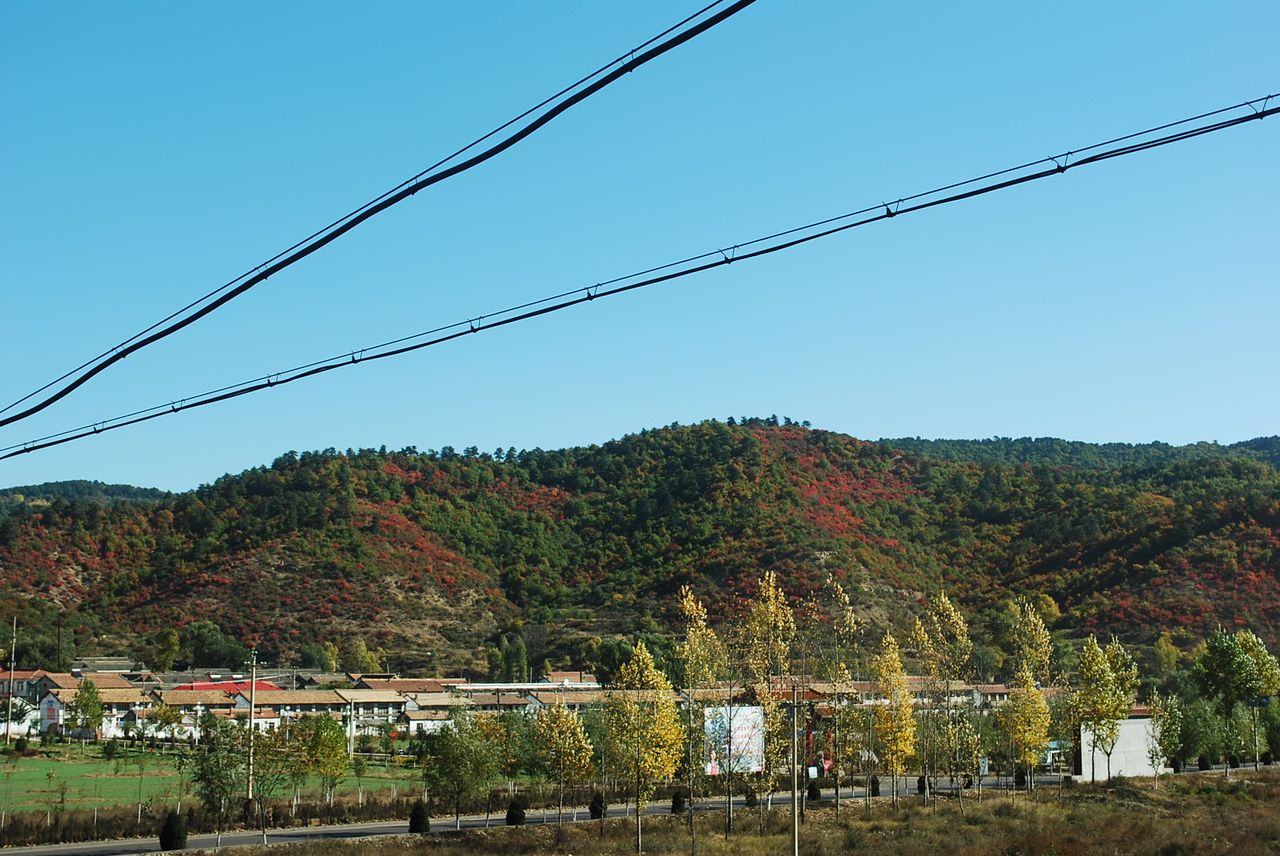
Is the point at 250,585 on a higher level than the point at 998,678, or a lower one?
higher

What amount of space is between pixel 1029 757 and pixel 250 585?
107m

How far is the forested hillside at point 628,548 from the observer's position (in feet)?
408

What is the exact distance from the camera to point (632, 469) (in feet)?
609

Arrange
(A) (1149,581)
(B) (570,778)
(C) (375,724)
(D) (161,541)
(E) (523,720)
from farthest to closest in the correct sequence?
(D) (161,541)
(A) (1149,581)
(C) (375,724)
(E) (523,720)
(B) (570,778)

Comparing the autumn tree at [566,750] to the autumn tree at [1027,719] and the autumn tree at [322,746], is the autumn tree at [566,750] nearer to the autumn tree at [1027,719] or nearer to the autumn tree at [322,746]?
the autumn tree at [322,746]

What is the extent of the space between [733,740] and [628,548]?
357 feet

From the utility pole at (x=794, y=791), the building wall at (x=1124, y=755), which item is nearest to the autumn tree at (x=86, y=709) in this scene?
the utility pole at (x=794, y=791)

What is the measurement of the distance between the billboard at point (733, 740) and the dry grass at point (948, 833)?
227 cm

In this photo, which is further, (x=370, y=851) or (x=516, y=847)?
(x=516, y=847)

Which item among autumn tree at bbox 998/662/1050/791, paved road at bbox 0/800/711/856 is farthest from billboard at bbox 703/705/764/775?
autumn tree at bbox 998/662/1050/791

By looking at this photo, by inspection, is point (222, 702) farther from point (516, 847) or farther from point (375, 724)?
point (516, 847)

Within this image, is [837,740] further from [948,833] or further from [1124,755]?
[1124,755]

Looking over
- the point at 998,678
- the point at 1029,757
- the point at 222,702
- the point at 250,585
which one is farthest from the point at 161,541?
the point at 1029,757

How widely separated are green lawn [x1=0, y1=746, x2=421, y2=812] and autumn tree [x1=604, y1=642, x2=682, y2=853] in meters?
13.2
